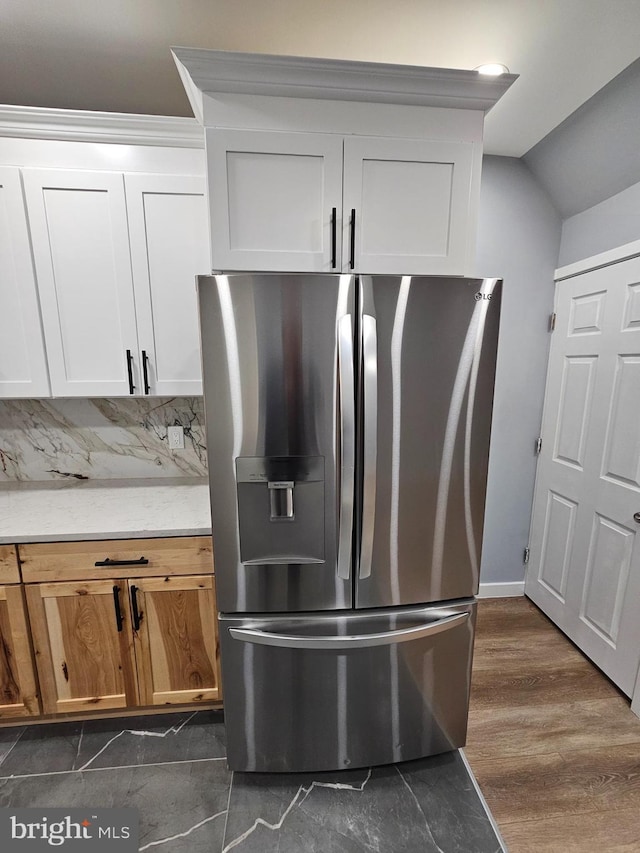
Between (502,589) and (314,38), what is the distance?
310 cm

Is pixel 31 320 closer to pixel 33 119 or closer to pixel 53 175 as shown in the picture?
pixel 53 175

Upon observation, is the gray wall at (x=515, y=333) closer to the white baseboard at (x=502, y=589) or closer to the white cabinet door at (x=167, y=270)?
the white baseboard at (x=502, y=589)

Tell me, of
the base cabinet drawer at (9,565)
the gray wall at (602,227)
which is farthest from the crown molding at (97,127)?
the gray wall at (602,227)

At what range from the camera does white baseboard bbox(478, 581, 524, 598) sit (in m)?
2.66

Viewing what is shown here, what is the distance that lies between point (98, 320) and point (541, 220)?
2432 millimetres

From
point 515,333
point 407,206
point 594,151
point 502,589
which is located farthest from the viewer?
point 502,589

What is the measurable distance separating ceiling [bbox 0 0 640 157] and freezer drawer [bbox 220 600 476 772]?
2054mm

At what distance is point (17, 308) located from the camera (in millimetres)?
1639

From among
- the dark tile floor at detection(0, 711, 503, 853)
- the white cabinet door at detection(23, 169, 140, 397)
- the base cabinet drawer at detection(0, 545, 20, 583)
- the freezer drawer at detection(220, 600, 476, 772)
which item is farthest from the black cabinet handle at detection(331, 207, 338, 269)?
the dark tile floor at detection(0, 711, 503, 853)

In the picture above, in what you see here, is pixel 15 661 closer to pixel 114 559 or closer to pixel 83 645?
pixel 83 645

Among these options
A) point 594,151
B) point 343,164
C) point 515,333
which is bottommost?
point 515,333

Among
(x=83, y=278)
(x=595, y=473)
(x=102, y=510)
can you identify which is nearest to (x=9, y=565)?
(x=102, y=510)

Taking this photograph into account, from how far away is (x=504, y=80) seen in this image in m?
1.22

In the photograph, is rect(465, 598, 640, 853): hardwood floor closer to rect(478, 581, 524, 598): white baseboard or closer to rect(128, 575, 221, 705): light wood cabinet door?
rect(478, 581, 524, 598): white baseboard
